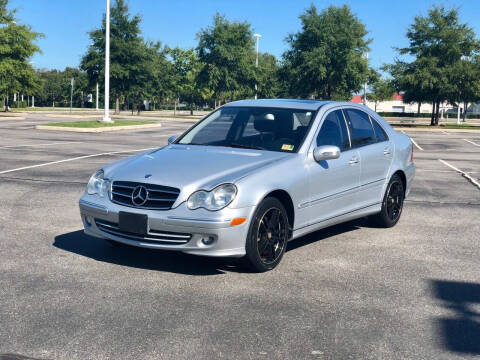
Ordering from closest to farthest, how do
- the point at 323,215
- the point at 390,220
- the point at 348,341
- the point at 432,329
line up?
the point at 348,341 → the point at 432,329 → the point at 323,215 → the point at 390,220

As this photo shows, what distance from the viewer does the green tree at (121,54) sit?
49000 millimetres

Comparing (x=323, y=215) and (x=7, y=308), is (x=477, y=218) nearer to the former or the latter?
(x=323, y=215)

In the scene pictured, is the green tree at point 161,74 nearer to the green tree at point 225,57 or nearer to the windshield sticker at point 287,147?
the green tree at point 225,57

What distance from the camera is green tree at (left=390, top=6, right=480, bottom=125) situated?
1700 inches

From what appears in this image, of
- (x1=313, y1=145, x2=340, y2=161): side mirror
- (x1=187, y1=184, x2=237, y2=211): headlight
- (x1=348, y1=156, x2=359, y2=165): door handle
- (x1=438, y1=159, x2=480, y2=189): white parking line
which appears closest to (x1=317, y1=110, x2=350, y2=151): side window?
(x1=348, y1=156, x2=359, y2=165): door handle

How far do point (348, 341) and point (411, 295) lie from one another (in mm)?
1268

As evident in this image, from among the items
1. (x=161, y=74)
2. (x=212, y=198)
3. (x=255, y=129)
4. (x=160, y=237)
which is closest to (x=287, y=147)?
(x=255, y=129)

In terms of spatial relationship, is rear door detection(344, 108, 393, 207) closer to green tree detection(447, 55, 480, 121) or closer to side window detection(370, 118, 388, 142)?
side window detection(370, 118, 388, 142)

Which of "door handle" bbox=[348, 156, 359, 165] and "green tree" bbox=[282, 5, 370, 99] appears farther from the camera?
"green tree" bbox=[282, 5, 370, 99]

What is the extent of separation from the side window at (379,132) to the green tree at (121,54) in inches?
1688

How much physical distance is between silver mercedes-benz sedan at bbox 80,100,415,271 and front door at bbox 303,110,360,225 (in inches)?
0.4

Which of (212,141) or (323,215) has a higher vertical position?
(212,141)

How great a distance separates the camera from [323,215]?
640 centimetres

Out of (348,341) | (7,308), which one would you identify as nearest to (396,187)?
(348,341)
